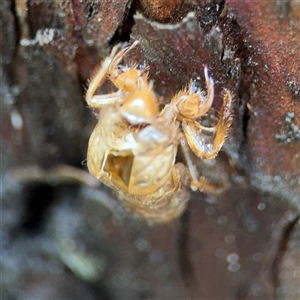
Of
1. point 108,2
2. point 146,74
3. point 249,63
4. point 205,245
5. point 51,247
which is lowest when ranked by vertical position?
point 51,247

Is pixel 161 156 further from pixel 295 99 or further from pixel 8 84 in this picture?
pixel 8 84

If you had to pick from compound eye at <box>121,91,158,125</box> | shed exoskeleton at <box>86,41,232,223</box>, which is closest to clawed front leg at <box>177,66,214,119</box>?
shed exoskeleton at <box>86,41,232,223</box>

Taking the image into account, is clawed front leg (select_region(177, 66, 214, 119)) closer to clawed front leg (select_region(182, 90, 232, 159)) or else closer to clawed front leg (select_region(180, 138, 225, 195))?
clawed front leg (select_region(182, 90, 232, 159))

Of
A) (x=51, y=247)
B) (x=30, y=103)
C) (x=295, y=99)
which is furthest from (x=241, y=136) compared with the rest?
(x=51, y=247)

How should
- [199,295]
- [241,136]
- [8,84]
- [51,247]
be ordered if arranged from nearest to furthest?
[241,136] < [8,84] < [199,295] < [51,247]

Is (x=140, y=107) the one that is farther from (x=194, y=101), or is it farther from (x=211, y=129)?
(x=211, y=129)
